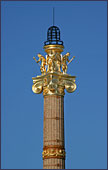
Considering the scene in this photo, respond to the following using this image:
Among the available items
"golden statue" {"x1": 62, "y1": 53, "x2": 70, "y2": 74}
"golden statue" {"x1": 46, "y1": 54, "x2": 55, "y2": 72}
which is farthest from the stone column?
"golden statue" {"x1": 62, "y1": 53, "x2": 70, "y2": 74}

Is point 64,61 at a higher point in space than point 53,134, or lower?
higher

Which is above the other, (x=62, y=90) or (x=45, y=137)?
(x=62, y=90)

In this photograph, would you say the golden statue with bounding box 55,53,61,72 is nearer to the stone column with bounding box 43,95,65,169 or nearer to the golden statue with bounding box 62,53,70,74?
the golden statue with bounding box 62,53,70,74

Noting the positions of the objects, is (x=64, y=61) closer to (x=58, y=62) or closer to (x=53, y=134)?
(x=58, y=62)

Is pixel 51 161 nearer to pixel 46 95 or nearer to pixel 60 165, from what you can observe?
pixel 60 165

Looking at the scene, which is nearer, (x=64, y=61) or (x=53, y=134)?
(x=53, y=134)

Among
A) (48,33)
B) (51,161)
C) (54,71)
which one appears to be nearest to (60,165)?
(51,161)

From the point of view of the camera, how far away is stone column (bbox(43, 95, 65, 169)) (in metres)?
38.0

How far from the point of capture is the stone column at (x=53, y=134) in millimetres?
38000

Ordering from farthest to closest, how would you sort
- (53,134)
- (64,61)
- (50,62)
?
(64,61)
(50,62)
(53,134)

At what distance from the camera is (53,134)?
38.3 m

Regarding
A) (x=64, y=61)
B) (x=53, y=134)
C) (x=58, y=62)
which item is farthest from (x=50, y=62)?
(x=53, y=134)

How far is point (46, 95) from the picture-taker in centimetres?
3944

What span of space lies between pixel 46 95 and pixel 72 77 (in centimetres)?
208
